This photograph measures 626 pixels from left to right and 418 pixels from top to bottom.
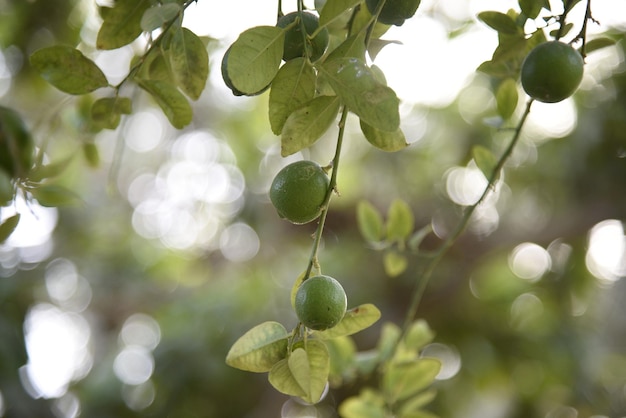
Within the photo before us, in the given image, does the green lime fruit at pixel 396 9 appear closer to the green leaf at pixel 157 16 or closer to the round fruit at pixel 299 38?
the round fruit at pixel 299 38

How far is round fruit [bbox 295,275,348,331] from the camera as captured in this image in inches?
23.2

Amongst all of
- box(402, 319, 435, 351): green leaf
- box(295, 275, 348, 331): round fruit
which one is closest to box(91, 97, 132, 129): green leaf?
box(295, 275, 348, 331): round fruit

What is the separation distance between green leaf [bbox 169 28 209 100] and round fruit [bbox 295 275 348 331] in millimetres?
253

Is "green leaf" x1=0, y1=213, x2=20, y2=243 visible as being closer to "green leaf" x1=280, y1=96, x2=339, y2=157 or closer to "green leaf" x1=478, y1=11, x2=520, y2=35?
"green leaf" x1=280, y1=96, x2=339, y2=157

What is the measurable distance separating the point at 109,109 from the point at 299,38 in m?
0.32

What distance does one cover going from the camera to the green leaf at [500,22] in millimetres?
738

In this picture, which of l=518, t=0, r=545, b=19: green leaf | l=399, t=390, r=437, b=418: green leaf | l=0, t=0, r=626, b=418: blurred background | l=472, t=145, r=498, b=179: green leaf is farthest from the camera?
l=0, t=0, r=626, b=418: blurred background

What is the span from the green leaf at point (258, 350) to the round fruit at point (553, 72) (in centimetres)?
37

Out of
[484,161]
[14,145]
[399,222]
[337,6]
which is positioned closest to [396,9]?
[337,6]

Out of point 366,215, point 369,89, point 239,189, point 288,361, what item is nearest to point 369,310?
point 288,361

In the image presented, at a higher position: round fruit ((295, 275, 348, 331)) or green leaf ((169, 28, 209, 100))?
green leaf ((169, 28, 209, 100))

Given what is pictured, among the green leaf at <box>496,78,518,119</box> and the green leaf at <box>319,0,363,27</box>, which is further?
the green leaf at <box>496,78,518,119</box>

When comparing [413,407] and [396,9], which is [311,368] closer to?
[396,9]

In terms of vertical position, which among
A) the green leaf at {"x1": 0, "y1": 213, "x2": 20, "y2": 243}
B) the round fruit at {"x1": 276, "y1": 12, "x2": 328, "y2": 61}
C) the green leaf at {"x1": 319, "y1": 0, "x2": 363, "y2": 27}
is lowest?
the green leaf at {"x1": 0, "y1": 213, "x2": 20, "y2": 243}
